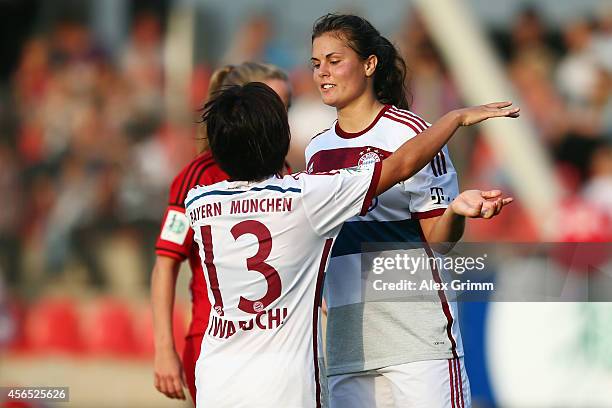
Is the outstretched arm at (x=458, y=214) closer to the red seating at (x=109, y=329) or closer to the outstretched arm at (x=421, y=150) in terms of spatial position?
the outstretched arm at (x=421, y=150)

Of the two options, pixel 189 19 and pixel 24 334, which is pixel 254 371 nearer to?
pixel 24 334

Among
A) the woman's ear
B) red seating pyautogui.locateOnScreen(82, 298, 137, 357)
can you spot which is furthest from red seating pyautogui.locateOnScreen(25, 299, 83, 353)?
the woman's ear

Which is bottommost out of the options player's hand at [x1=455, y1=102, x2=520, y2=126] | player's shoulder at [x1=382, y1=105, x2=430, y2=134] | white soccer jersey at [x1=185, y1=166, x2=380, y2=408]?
white soccer jersey at [x1=185, y1=166, x2=380, y2=408]

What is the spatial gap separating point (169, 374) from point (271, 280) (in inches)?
46.6

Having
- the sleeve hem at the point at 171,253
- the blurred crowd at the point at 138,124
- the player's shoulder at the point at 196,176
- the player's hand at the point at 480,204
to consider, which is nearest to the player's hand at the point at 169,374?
the sleeve hem at the point at 171,253

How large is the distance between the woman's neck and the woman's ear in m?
0.10

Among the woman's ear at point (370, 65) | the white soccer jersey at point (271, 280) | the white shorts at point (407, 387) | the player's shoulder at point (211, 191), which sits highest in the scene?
the woman's ear at point (370, 65)

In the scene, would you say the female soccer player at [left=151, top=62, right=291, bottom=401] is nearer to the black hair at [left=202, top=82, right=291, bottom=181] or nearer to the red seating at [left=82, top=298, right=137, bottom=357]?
the black hair at [left=202, top=82, right=291, bottom=181]

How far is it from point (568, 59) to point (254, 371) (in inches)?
311

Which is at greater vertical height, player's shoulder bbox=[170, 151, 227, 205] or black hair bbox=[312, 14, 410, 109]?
black hair bbox=[312, 14, 410, 109]

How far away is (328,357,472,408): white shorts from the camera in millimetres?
3920

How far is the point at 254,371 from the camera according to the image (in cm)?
350

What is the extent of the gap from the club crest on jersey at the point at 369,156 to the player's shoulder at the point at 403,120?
0.13 m

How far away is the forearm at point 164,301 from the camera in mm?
4551
